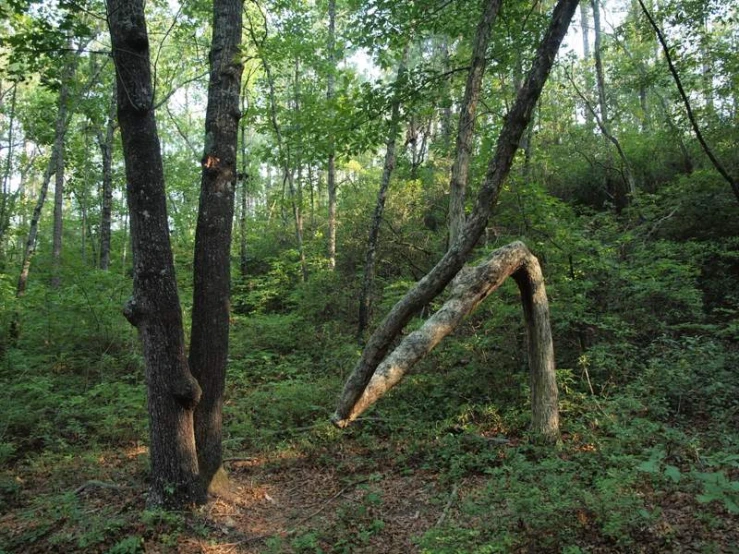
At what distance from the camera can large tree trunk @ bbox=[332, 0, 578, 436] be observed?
16.0ft

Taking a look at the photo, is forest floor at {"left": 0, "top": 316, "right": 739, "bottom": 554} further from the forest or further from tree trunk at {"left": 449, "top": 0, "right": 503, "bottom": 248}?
tree trunk at {"left": 449, "top": 0, "right": 503, "bottom": 248}

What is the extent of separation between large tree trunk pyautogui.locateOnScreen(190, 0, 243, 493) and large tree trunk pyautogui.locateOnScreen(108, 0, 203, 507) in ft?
1.14

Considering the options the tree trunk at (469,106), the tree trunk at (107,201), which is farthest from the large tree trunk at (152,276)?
the tree trunk at (107,201)

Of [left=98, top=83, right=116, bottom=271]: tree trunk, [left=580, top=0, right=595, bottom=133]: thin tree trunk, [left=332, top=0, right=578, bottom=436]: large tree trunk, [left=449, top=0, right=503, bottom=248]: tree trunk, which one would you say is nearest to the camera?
[left=332, top=0, right=578, bottom=436]: large tree trunk

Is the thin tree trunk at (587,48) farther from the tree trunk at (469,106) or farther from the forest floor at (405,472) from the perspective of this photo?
the forest floor at (405,472)

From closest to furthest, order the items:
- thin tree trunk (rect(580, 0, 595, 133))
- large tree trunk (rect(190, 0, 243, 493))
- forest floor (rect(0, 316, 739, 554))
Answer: forest floor (rect(0, 316, 739, 554)), large tree trunk (rect(190, 0, 243, 493)), thin tree trunk (rect(580, 0, 595, 133))

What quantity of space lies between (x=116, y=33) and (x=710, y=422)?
25.9 ft

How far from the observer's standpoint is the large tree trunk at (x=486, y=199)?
4871mm

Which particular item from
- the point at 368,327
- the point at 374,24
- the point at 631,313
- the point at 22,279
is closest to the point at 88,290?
the point at 22,279

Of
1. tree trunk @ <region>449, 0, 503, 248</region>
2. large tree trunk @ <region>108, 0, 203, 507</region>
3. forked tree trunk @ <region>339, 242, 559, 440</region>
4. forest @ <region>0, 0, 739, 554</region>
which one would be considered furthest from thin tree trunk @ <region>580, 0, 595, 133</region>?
large tree trunk @ <region>108, 0, 203, 507</region>

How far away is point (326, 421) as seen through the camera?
7574 mm

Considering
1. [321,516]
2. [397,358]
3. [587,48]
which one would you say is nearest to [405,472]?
[321,516]

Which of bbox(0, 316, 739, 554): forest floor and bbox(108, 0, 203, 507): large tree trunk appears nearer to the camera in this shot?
bbox(0, 316, 739, 554): forest floor

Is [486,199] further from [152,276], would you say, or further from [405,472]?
[152,276]
